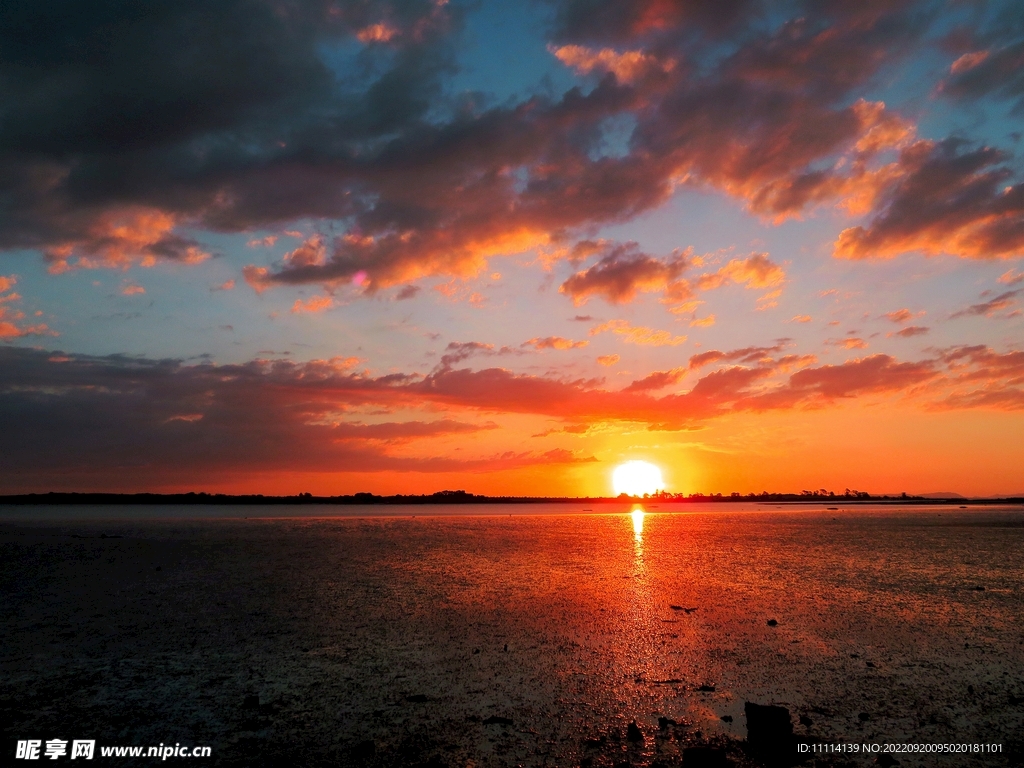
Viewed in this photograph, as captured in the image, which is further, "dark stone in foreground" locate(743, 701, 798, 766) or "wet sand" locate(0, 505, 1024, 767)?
"wet sand" locate(0, 505, 1024, 767)

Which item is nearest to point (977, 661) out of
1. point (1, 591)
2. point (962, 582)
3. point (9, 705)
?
point (962, 582)

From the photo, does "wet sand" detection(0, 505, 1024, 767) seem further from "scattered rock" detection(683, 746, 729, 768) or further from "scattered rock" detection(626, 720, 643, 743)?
"scattered rock" detection(683, 746, 729, 768)

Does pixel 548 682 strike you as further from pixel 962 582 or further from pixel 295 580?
pixel 962 582

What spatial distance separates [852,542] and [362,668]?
3372cm

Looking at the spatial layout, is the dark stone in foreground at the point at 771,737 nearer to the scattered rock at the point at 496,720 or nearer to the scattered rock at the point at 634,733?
the scattered rock at the point at 634,733

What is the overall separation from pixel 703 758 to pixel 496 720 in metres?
3.02

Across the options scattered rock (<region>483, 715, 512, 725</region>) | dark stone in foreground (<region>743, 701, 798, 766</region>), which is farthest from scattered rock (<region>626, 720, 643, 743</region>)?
scattered rock (<region>483, 715, 512, 725</region>)

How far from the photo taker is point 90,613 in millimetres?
15859

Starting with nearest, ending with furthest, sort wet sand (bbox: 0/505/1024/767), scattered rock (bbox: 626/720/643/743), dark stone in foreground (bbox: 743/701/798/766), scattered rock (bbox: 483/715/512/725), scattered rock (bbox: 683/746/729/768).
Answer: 1. scattered rock (bbox: 683/746/729/768)
2. dark stone in foreground (bbox: 743/701/798/766)
3. scattered rock (bbox: 626/720/643/743)
4. wet sand (bbox: 0/505/1024/767)
5. scattered rock (bbox: 483/715/512/725)

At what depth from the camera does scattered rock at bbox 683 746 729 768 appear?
6.93 metres

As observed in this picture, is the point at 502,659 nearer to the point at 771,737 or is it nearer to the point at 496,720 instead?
the point at 496,720

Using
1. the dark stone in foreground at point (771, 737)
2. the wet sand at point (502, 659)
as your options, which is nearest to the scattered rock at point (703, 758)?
the wet sand at point (502, 659)

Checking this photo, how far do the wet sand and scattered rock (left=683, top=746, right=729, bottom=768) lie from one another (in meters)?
0.51

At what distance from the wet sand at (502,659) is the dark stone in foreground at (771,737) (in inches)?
12.9
